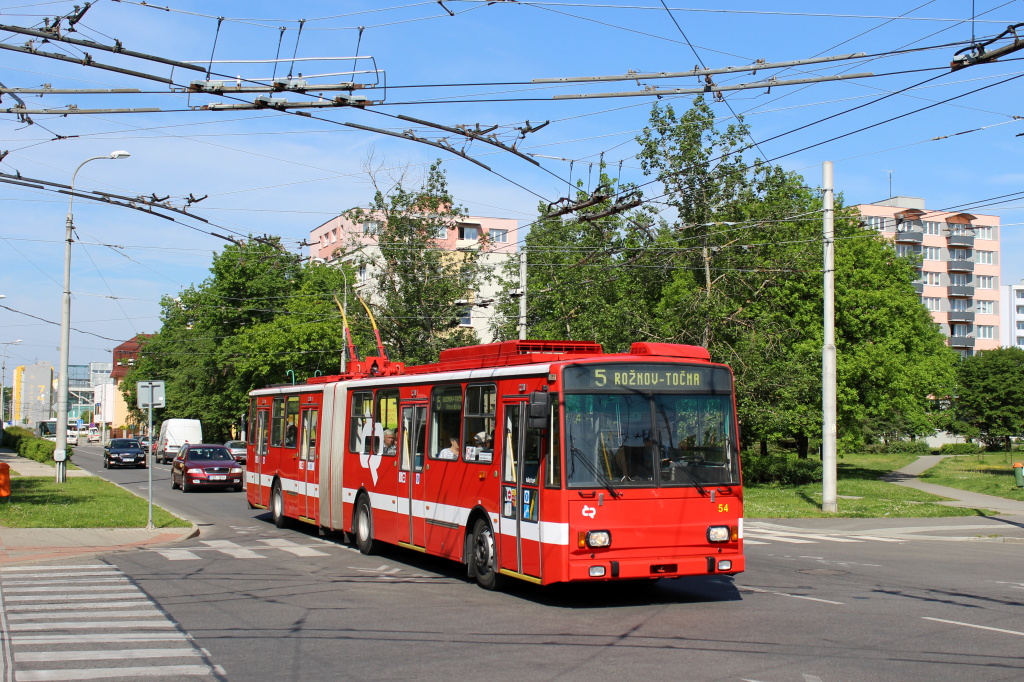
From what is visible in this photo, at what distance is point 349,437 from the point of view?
1794 centimetres

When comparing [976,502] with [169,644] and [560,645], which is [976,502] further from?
[169,644]

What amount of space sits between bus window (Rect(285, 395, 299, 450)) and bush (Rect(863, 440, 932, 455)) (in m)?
64.0

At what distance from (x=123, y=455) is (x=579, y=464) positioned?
48310 millimetres

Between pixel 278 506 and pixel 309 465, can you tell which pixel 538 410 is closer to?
pixel 309 465

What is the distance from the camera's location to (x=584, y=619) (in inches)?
419

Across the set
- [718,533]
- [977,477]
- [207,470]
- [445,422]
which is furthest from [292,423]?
[977,477]

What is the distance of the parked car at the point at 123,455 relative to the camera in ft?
178

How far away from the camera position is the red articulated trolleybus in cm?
1119

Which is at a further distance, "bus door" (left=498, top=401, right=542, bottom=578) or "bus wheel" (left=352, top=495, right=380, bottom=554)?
"bus wheel" (left=352, top=495, right=380, bottom=554)

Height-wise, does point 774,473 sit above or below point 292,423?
below

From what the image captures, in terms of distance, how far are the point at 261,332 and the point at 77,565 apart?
5245cm

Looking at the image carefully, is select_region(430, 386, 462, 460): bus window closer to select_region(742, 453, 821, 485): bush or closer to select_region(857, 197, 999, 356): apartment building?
select_region(742, 453, 821, 485): bush

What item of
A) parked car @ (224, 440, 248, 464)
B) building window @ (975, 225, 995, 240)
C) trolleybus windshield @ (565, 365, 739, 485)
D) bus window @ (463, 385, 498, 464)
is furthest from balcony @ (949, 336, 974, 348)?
trolleybus windshield @ (565, 365, 739, 485)

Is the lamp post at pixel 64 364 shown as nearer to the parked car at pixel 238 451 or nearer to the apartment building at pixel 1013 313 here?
the parked car at pixel 238 451
